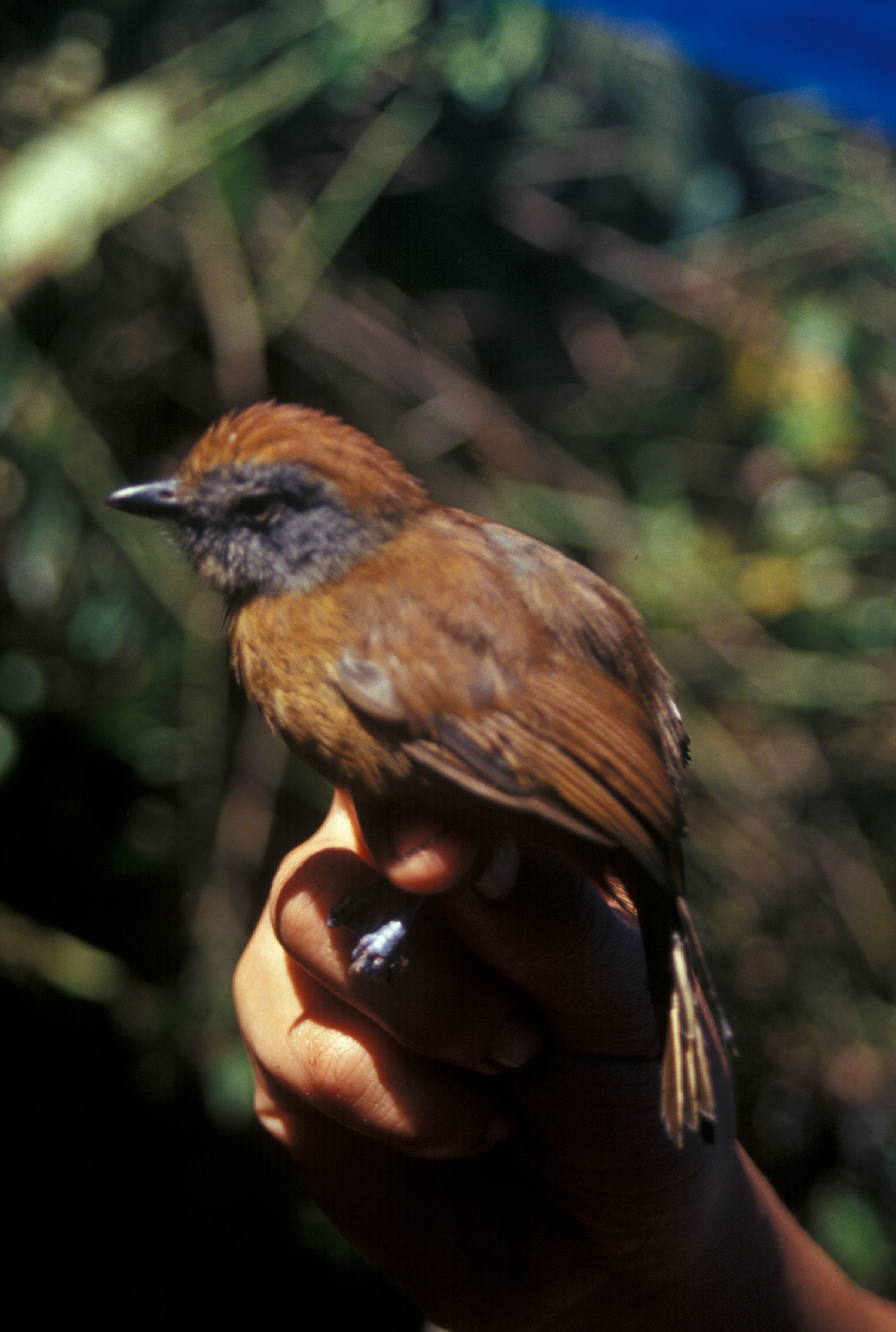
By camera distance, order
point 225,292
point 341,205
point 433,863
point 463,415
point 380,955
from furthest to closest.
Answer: point 463,415
point 341,205
point 225,292
point 380,955
point 433,863

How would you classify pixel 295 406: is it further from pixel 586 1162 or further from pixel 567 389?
pixel 567 389

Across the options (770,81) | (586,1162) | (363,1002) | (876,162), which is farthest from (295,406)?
(876,162)

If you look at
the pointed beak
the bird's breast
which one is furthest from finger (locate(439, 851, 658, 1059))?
the pointed beak

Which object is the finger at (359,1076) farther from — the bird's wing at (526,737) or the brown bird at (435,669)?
the bird's wing at (526,737)

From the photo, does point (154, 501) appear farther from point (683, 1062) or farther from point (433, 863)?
point (683, 1062)

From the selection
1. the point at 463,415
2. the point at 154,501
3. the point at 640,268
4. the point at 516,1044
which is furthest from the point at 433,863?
the point at 640,268

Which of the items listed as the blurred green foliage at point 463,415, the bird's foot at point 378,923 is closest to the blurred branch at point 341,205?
the blurred green foliage at point 463,415
